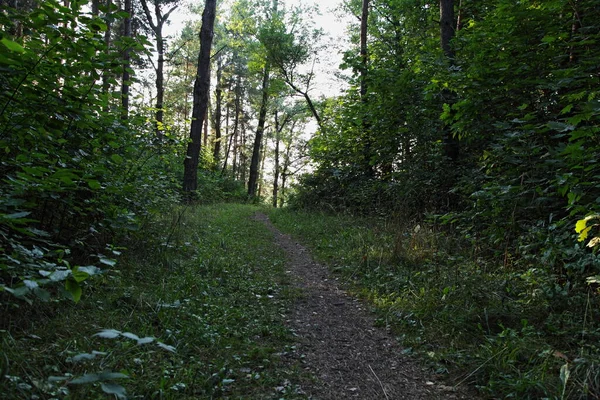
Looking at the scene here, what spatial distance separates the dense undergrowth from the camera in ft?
8.64

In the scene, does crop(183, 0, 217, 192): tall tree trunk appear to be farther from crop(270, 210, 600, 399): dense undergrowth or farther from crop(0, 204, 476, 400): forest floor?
crop(270, 210, 600, 399): dense undergrowth

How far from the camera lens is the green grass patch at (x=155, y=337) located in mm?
2105

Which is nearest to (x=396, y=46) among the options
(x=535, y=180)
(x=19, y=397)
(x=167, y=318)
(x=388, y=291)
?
(x=535, y=180)

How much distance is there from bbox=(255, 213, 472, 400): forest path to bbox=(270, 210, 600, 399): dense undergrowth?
0.68 feet

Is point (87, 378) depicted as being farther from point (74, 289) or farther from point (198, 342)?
point (198, 342)

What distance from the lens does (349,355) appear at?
3.35m

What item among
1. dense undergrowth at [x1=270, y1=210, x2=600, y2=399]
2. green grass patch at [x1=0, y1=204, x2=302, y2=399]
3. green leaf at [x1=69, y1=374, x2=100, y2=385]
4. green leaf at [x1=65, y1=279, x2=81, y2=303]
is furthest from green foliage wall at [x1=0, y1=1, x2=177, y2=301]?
dense undergrowth at [x1=270, y1=210, x2=600, y2=399]

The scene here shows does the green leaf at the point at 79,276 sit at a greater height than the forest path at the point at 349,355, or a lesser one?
greater

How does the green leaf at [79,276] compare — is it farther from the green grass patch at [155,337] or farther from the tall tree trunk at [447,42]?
the tall tree trunk at [447,42]

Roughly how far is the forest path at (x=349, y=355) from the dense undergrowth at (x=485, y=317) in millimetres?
207

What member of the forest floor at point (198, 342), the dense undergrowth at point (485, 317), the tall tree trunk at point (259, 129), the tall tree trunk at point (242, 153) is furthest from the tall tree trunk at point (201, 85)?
the tall tree trunk at point (242, 153)

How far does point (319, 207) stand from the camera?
13.8 m

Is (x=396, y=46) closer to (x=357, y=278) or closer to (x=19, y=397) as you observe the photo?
(x=357, y=278)

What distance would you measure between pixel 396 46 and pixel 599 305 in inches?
466
